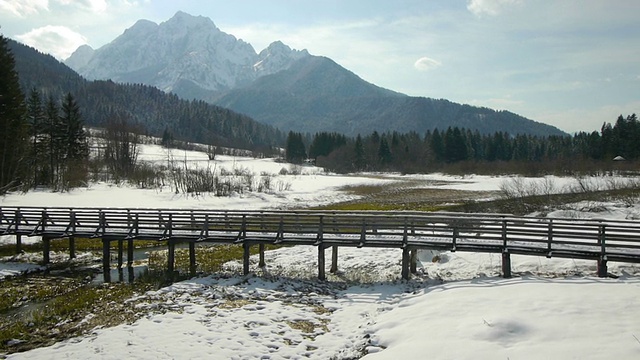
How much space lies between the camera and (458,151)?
117m

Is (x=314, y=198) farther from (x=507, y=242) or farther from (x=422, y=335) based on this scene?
(x=422, y=335)

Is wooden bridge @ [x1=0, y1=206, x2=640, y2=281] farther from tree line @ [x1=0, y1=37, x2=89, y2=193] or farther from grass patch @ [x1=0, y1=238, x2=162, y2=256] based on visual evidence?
tree line @ [x1=0, y1=37, x2=89, y2=193]

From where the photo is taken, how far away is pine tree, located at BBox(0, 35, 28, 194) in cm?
3950

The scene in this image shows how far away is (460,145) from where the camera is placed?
11769 centimetres

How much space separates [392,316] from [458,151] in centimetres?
11161

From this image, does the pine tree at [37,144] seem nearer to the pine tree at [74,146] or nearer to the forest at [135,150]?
the forest at [135,150]

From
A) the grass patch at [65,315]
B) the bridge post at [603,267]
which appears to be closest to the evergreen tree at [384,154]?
the bridge post at [603,267]

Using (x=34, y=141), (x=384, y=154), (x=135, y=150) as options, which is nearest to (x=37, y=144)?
(x=34, y=141)

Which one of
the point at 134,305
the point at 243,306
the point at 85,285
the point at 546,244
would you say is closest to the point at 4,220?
the point at 85,285

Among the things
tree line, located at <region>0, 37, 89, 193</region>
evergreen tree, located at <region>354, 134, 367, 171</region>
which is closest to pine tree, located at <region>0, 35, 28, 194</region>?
tree line, located at <region>0, 37, 89, 193</region>

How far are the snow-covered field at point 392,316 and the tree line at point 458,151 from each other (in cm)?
8001

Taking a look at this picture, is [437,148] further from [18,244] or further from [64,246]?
[18,244]

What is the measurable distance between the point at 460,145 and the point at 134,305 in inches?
4501

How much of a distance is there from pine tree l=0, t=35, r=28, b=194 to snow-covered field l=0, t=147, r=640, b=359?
34.5 metres
